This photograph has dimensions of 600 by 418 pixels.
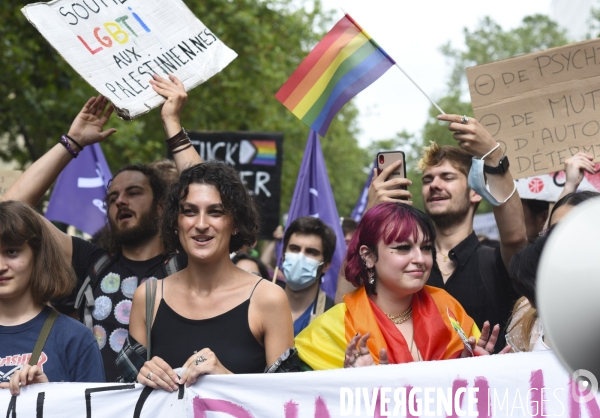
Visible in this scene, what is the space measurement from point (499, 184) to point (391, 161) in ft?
1.64

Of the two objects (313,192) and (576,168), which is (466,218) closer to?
(576,168)

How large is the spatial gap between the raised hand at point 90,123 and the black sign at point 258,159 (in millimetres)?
2649

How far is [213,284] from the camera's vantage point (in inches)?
138

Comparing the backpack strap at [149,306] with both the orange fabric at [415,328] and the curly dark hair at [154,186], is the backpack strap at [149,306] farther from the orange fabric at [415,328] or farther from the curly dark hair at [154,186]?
the curly dark hair at [154,186]

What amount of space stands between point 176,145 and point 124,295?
77 cm

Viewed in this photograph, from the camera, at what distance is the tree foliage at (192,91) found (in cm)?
1110

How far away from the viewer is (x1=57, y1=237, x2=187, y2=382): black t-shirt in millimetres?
4102

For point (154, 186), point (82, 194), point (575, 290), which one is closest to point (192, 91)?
point (82, 194)

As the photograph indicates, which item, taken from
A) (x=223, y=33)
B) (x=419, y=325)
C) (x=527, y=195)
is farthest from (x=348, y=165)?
(x=419, y=325)

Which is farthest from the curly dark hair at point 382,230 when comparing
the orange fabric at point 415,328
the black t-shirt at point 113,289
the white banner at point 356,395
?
the black t-shirt at point 113,289

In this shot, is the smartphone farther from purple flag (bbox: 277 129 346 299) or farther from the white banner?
purple flag (bbox: 277 129 346 299)

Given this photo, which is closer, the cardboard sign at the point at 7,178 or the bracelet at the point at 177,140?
the bracelet at the point at 177,140

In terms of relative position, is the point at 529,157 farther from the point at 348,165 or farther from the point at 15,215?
the point at 348,165

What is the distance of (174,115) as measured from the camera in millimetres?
4270
